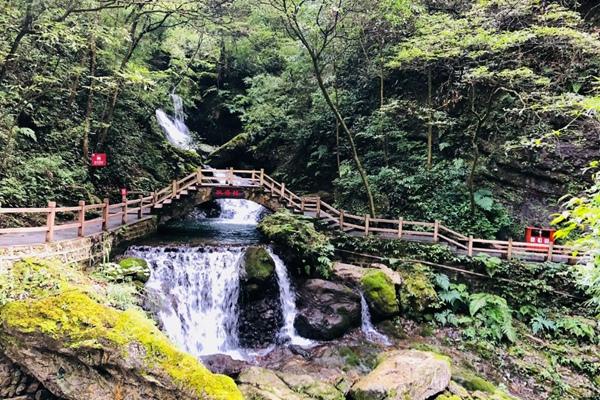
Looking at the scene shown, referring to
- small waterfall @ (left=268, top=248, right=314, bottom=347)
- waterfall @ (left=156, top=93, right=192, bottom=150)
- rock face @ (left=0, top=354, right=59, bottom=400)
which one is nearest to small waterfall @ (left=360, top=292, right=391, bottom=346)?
small waterfall @ (left=268, top=248, right=314, bottom=347)

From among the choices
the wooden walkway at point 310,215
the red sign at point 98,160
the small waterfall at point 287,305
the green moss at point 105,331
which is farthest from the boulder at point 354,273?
the red sign at point 98,160

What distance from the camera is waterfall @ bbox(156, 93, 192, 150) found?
78.7ft

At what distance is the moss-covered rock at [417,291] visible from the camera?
12.2 m

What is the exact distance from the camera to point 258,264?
11977mm

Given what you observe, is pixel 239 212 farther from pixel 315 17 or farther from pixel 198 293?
pixel 315 17

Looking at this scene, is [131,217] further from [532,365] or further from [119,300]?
[532,365]

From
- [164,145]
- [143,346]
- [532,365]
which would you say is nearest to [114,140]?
[164,145]

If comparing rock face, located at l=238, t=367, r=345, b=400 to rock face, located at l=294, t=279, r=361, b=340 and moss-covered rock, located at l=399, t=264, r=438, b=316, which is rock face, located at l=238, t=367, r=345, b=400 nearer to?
rock face, located at l=294, t=279, r=361, b=340

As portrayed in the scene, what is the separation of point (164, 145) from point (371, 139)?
11368mm

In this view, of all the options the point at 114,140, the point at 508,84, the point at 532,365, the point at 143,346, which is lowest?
the point at 532,365

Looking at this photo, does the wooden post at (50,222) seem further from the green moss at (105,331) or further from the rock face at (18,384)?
the rock face at (18,384)

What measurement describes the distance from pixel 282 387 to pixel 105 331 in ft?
12.7

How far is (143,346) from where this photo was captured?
19.8ft

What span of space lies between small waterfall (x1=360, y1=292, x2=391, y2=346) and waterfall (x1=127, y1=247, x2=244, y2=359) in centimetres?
385
